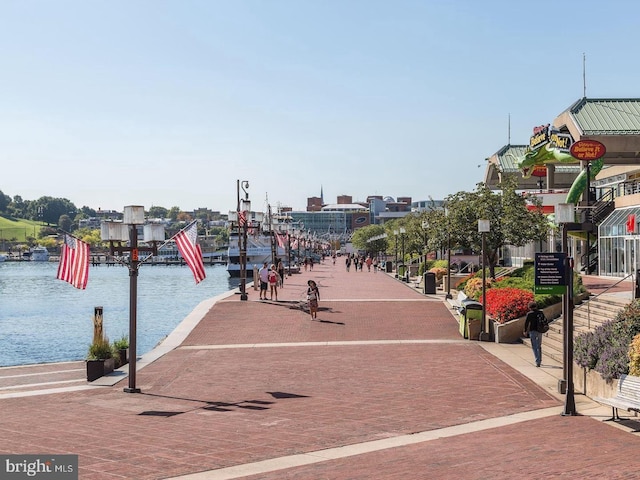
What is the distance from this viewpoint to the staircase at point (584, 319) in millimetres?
23219

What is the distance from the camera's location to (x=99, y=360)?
20141 millimetres

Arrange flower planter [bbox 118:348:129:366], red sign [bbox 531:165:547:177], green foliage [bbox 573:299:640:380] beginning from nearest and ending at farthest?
1. green foliage [bbox 573:299:640:380]
2. flower planter [bbox 118:348:129:366]
3. red sign [bbox 531:165:547:177]

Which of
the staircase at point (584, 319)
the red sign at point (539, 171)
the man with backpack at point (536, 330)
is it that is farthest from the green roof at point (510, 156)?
the man with backpack at point (536, 330)

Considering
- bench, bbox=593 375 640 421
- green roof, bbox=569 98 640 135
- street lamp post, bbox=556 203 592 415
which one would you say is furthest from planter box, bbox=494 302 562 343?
green roof, bbox=569 98 640 135

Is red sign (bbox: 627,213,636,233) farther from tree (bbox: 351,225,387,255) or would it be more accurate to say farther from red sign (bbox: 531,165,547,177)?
tree (bbox: 351,225,387,255)

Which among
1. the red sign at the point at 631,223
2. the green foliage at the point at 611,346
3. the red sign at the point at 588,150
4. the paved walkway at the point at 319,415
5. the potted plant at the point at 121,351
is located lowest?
the paved walkway at the point at 319,415

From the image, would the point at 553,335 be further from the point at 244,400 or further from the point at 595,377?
the point at 244,400

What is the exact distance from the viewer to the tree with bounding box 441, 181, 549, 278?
38.3 metres

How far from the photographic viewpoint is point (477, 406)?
15656mm

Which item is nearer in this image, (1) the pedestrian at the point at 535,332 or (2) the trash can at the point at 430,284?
(1) the pedestrian at the point at 535,332

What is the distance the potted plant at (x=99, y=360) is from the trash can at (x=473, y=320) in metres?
11.6

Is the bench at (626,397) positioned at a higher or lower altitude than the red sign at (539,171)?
lower

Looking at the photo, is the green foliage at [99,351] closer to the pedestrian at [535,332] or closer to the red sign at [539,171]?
the pedestrian at [535,332]

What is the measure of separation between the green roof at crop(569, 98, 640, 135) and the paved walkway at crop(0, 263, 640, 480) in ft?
88.3
